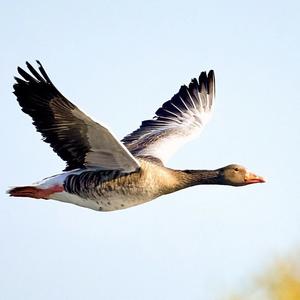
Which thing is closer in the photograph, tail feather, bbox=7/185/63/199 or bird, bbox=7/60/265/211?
bird, bbox=7/60/265/211

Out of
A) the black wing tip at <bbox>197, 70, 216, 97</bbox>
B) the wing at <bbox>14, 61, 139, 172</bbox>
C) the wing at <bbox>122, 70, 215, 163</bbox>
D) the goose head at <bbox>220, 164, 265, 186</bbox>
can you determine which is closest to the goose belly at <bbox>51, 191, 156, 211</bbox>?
the wing at <bbox>14, 61, 139, 172</bbox>

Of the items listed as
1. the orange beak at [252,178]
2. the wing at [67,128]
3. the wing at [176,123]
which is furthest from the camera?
the wing at [176,123]

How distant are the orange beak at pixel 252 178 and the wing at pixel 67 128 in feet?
6.55

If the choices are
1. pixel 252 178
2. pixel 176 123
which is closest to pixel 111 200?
pixel 252 178

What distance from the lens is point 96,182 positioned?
14.0 metres

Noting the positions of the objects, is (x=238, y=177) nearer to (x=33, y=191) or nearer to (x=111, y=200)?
(x=111, y=200)

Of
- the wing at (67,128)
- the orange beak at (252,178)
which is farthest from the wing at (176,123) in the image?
the wing at (67,128)

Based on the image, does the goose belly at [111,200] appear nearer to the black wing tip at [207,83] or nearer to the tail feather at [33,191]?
the tail feather at [33,191]

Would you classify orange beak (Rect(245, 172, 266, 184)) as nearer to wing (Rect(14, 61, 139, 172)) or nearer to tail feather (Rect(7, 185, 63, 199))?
wing (Rect(14, 61, 139, 172))

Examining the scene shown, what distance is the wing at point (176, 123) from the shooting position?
1619 cm

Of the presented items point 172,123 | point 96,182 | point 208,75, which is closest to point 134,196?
point 96,182

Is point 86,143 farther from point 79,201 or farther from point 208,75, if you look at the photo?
→ point 208,75

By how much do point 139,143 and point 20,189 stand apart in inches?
102

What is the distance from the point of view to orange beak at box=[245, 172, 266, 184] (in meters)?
15.0
